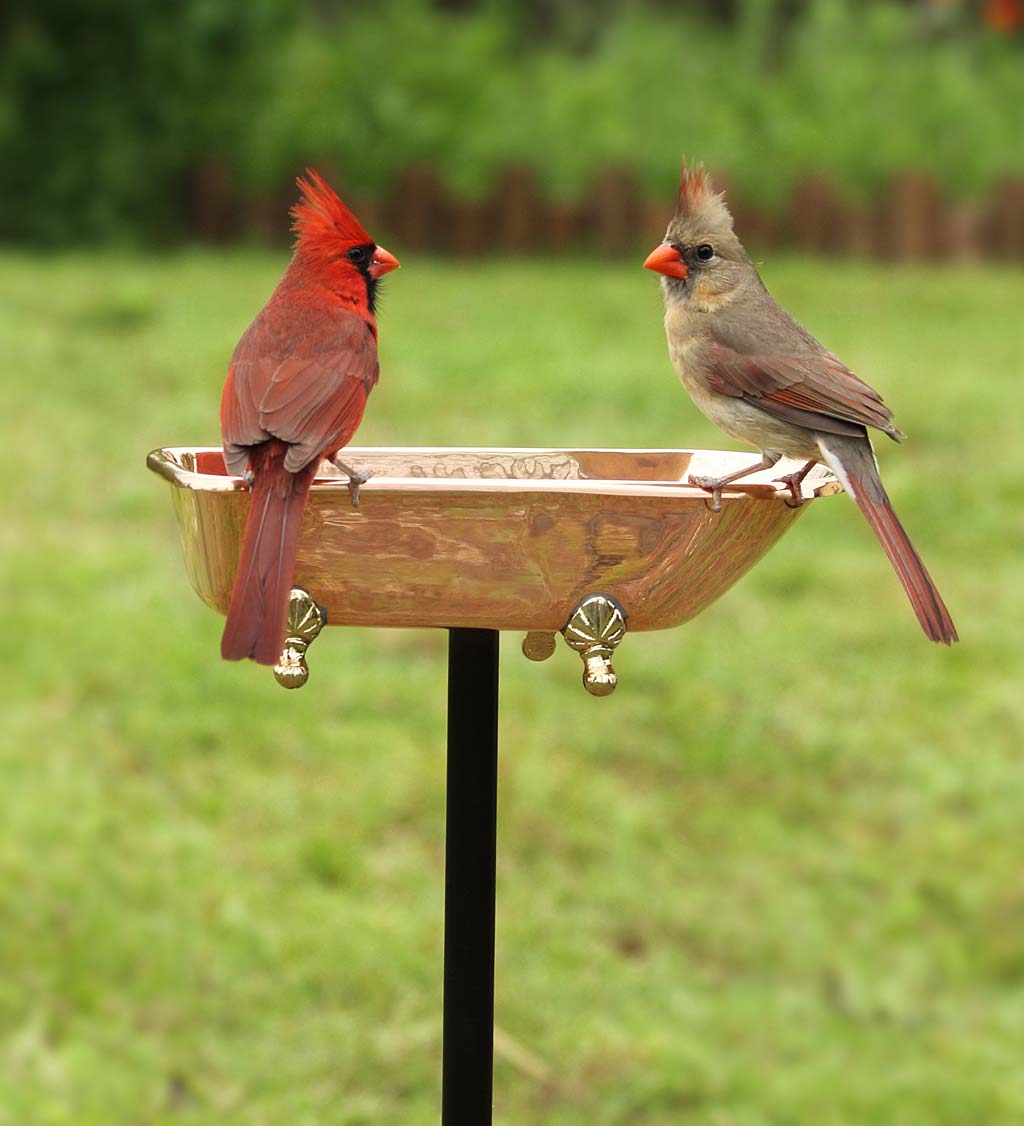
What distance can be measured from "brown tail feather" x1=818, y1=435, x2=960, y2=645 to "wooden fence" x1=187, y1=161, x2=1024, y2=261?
9.23 meters

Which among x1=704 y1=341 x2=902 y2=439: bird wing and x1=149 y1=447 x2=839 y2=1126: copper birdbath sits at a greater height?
x1=704 y1=341 x2=902 y2=439: bird wing

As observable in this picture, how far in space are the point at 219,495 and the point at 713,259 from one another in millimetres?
814

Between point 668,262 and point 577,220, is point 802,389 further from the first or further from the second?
point 577,220

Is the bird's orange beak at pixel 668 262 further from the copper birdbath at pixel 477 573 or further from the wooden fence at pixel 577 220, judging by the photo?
the wooden fence at pixel 577 220

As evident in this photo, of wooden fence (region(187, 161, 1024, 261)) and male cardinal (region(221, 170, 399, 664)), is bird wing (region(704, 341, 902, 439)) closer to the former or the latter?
male cardinal (region(221, 170, 399, 664))

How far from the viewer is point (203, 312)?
342 inches

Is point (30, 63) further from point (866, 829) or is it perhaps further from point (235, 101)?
point (866, 829)

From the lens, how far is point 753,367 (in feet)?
7.22

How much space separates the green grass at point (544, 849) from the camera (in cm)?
336

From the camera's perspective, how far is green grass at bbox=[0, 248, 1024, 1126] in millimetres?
3355

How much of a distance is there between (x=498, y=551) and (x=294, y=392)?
0.96 ft

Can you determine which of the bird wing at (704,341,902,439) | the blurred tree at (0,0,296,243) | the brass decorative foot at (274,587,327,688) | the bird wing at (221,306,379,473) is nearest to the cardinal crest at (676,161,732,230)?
the bird wing at (704,341,902,439)

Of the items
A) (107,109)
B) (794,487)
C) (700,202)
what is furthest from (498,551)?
(107,109)

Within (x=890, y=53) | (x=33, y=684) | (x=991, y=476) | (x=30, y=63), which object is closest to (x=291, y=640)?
(x=33, y=684)
